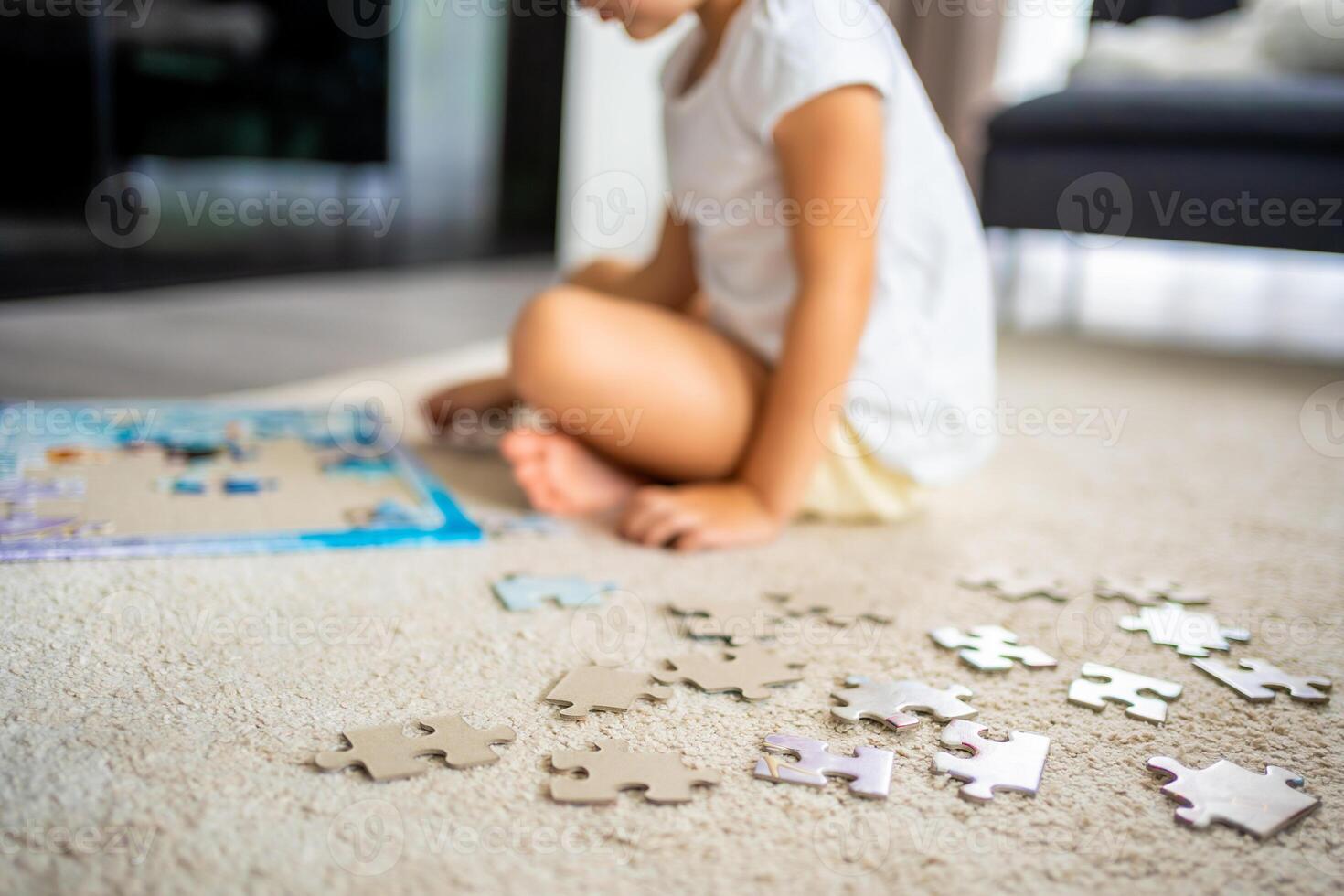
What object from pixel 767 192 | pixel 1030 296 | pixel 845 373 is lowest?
pixel 1030 296

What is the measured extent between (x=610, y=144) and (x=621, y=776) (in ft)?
8.51

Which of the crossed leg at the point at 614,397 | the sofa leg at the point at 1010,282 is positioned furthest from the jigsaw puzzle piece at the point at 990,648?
the sofa leg at the point at 1010,282

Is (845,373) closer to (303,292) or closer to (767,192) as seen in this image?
(767,192)

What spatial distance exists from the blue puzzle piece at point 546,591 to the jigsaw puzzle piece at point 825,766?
0.84 ft

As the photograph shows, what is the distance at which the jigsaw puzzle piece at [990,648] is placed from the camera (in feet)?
2.71

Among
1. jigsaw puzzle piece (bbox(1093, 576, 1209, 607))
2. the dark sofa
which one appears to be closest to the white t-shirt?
jigsaw puzzle piece (bbox(1093, 576, 1209, 607))

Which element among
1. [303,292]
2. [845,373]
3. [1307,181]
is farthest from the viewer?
[303,292]

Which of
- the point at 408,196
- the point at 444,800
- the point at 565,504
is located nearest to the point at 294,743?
the point at 444,800

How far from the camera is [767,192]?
114cm

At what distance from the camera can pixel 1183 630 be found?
90cm

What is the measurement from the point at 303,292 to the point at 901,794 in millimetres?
2142

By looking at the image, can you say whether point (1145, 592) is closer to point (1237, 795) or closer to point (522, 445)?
point (1237, 795)

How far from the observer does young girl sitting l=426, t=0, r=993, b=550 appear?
1.04m

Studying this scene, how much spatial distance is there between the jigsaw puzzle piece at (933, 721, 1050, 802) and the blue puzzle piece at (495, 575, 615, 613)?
316 millimetres
